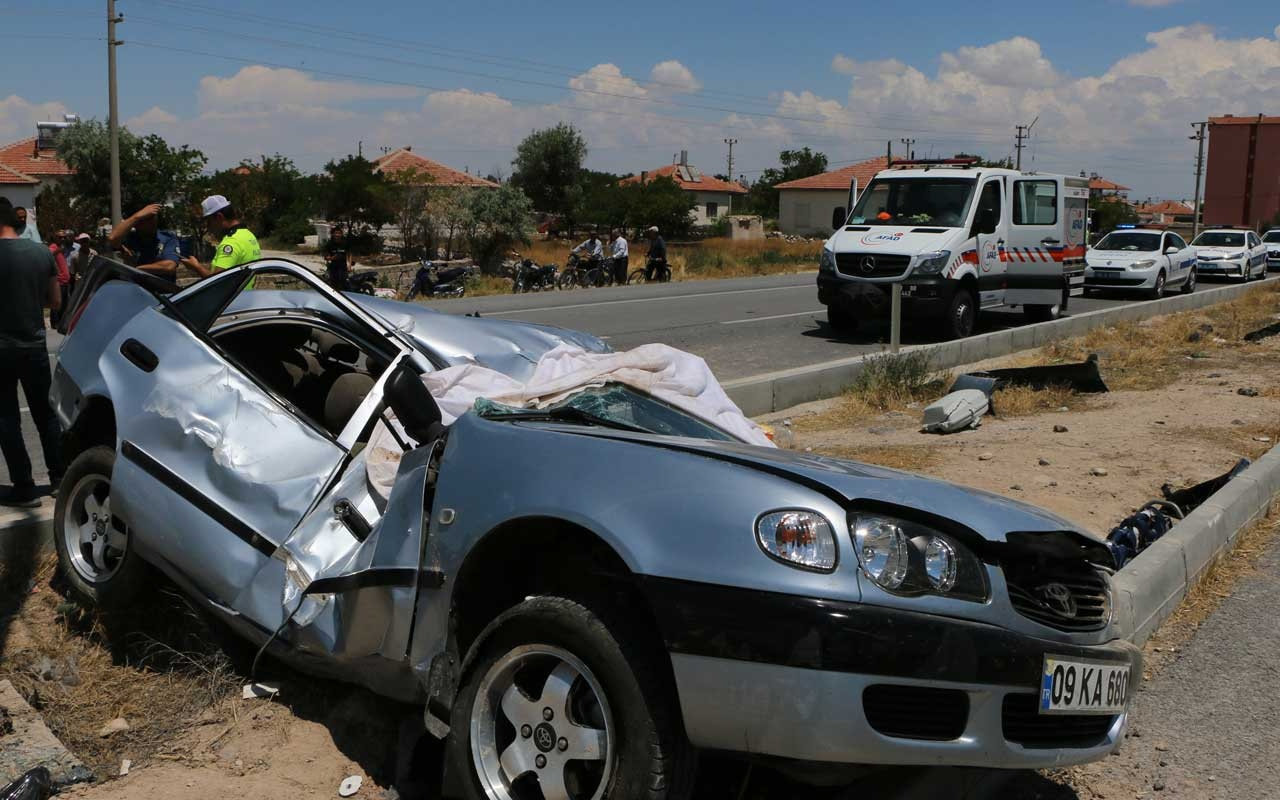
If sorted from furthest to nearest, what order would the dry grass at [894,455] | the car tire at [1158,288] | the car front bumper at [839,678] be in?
the car tire at [1158,288] < the dry grass at [894,455] < the car front bumper at [839,678]

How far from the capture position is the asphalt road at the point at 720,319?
14883 millimetres

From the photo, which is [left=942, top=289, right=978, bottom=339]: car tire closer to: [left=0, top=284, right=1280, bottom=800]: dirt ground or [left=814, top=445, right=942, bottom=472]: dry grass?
[left=0, top=284, right=1280, bottom=800]: dirt ground

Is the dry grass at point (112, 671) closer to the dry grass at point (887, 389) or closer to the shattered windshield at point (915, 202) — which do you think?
the dry grass at point (887, 389)

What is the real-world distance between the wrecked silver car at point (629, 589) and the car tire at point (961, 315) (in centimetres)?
1223

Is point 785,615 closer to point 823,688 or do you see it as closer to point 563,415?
point 823,688

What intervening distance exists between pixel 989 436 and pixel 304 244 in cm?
6591

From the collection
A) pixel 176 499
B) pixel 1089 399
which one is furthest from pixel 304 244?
pixel 176 499

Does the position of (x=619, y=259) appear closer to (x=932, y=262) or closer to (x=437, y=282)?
(x=437, y=282)

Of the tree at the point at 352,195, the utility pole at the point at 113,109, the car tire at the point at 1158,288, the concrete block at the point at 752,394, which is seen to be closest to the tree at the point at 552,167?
the tree at the point at 352,195

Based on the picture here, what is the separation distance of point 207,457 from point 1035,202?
15.2 m

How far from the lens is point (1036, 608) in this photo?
2848mm

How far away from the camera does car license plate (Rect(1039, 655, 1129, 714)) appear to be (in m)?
2.78

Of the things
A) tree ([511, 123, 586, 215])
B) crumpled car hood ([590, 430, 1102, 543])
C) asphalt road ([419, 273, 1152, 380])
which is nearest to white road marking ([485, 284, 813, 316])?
→ asphalt road ([419, 273, 1152, 380])

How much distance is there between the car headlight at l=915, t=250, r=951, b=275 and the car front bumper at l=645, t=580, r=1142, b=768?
1309 cm
